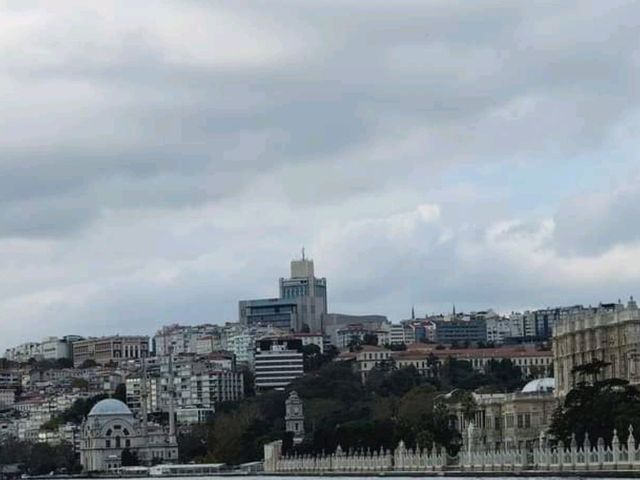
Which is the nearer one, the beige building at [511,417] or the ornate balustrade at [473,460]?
the ornate balustrade at [473,460]

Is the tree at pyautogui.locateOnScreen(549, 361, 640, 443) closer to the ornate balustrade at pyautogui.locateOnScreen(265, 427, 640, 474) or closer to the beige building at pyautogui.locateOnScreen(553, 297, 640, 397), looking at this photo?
the ornate balustrade at pyautogui.locateOnScreen(265, 427, 640, 474)

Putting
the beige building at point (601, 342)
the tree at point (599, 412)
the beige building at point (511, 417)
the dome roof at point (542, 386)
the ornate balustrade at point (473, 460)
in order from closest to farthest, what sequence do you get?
the ornate balustrade at point (473, 460), the tree at point (599, 412), the beige building at point (601, 342), the beige building at point (511, 417), the dome roof at point (542, 386)

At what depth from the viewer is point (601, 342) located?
404ft

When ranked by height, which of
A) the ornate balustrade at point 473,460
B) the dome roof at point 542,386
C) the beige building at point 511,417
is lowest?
the ornate balustrade at point 473,460

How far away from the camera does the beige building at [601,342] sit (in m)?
118

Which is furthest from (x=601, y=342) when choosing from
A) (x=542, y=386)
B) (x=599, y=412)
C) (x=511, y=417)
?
(x=599, y=412)

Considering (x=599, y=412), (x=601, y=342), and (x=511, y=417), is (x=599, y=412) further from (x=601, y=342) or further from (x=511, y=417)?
(x=511, y=417)

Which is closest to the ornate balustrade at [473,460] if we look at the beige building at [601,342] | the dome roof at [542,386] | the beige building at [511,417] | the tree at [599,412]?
the tree at [599,412]

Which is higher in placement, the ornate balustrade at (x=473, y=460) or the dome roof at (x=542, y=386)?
the dome roof at (x=542, y=386)

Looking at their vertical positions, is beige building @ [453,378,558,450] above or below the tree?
above

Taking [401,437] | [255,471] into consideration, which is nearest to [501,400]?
[401,437]

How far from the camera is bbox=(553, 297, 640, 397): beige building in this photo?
11831 centimetres

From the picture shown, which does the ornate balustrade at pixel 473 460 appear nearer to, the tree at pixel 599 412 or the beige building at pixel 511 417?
the tree at pixel 599 412

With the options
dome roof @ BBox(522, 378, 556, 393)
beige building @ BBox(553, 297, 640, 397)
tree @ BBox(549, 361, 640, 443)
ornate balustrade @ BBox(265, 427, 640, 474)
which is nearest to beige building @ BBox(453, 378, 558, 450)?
dome roof @ BBox(522, 378, 556, 393)
